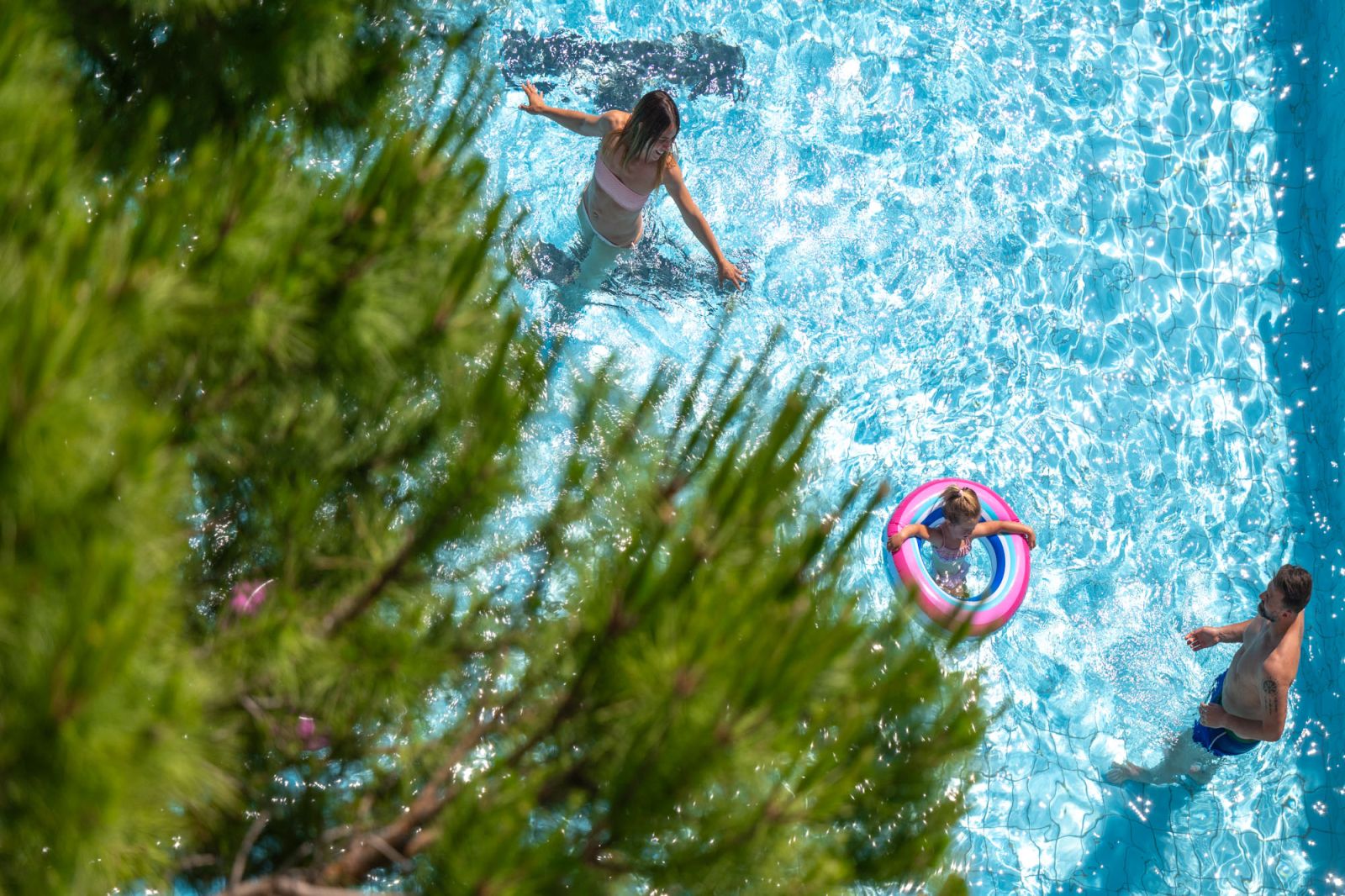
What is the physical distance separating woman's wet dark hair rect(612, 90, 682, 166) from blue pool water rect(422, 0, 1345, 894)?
121cm

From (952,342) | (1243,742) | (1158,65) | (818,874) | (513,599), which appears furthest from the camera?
(1158,65)

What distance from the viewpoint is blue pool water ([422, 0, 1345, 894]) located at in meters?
5.93

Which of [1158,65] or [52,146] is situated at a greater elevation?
[1158,65]

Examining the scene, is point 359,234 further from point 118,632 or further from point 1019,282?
point 1019,282

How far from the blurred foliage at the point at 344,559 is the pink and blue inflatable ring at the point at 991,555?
10.6ft

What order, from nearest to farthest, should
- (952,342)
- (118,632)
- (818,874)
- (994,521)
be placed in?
1. (118,632)
2. (818,874)
3. (994,521)
4. (952,342)

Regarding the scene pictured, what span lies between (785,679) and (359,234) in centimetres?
128

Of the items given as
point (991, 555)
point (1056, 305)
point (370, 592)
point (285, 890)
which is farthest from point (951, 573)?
point (285, 890)

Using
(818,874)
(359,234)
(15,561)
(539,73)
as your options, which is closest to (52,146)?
(359,234)

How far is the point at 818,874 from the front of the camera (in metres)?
2.31

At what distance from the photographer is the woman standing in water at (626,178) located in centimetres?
548

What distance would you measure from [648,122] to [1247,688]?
4.02 m

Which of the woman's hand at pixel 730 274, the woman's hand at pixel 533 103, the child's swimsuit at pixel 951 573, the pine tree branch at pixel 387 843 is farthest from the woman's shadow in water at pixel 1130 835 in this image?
the woman's hand at pixel 533 103

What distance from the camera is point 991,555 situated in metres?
6.14
